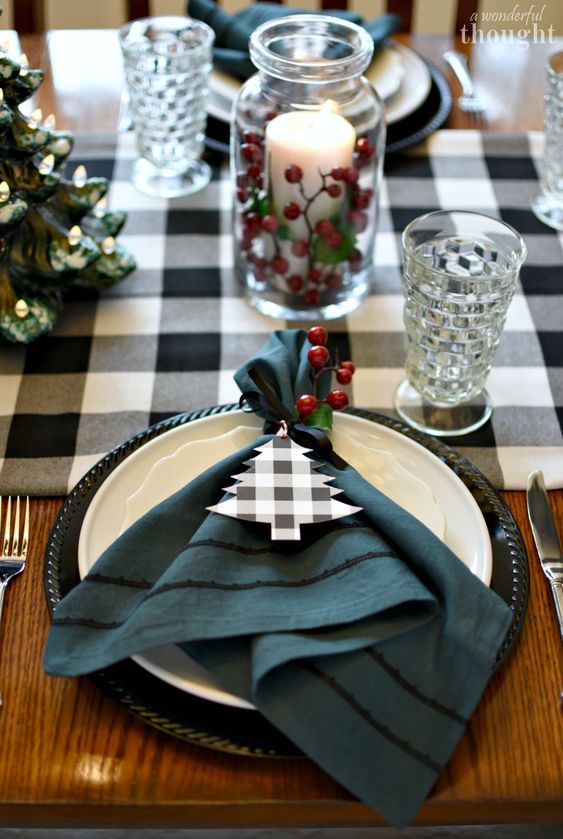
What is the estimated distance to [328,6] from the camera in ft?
5.69

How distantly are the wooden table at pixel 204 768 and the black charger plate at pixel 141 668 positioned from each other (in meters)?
0.03

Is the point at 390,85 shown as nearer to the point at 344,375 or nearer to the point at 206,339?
the point at 206,339

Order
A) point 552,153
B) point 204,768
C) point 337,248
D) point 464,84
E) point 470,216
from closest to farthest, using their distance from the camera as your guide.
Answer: point 204,768
point 470,216
point 337,248
point 552,153
point 464,84

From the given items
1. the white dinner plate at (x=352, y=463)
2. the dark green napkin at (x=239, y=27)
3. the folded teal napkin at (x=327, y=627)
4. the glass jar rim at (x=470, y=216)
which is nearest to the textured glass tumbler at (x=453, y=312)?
the glass jar rim at (x=470, y=216)

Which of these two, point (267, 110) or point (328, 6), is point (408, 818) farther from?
point (328, 6)

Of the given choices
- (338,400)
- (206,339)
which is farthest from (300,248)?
(338,400)

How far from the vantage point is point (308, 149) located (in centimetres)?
88

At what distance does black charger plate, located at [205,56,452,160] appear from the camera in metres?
1.19

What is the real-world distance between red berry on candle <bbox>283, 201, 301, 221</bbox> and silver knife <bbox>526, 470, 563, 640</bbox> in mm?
338

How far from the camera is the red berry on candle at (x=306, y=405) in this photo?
2.38 feet

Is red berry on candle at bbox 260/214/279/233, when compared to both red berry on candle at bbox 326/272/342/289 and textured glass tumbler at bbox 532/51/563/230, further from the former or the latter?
textured glass tumbler at bbox 532/51/563/230

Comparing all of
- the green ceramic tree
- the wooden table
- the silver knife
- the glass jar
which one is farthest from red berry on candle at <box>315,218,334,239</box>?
the wooden table

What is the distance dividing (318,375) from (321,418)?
1.7 inches

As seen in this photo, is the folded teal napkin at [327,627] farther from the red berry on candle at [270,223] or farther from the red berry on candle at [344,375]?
the red berry on candle at [270,223]
